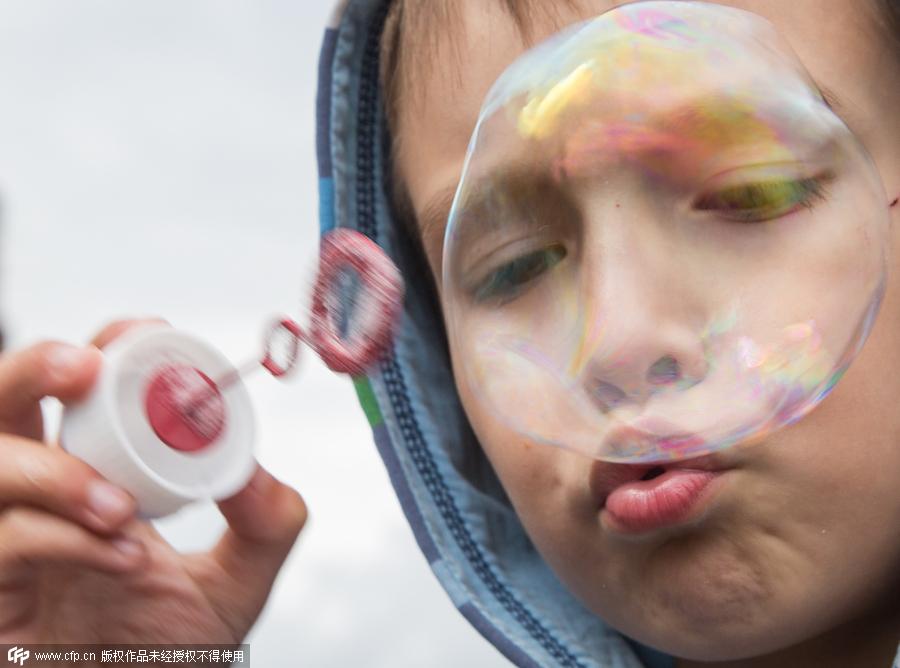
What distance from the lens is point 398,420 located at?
54.3 inches

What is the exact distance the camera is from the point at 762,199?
854 millimetres

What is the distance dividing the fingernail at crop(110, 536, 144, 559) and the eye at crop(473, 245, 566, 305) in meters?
0.40

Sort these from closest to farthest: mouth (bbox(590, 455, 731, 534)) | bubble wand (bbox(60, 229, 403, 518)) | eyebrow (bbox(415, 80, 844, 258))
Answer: bubble wand (bbox(60, 229, 403, 518)) → mouth (bbox(590, 455, 731, 534)) → eyebrow (bbox(415, 80, 844, 258))

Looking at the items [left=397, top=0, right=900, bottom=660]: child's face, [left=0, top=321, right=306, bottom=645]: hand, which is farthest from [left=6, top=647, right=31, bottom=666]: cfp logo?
[left=397, top=0, right=900, bottom=660]: child's face

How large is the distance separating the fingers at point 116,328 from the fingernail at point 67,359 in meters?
0.09

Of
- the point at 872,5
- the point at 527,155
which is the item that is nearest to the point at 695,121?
the point at 527,155

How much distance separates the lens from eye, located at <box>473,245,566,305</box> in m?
0.92

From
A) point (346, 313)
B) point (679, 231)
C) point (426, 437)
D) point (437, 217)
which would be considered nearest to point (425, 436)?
point (426, 437)

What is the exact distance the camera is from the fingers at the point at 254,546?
3.23 ft

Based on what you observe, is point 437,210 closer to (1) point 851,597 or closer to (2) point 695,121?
(2) point 695,121

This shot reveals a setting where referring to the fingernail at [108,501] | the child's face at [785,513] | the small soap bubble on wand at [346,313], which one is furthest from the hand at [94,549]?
the child's face at [785,513]

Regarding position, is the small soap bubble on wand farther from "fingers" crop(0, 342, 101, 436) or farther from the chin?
the chin

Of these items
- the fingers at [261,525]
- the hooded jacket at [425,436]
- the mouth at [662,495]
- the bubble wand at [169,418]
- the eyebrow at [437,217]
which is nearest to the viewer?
the bubble wand at [169,418]

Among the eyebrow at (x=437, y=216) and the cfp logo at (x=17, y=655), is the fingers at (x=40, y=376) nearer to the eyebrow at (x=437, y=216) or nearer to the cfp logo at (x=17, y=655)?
the cfp logo at (x=17, y=655)
